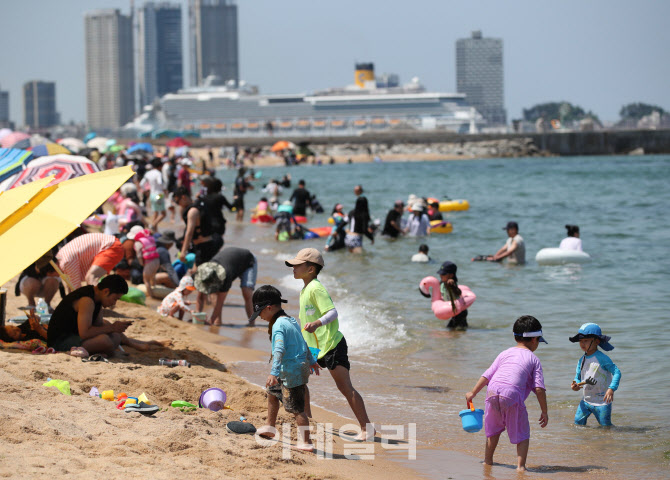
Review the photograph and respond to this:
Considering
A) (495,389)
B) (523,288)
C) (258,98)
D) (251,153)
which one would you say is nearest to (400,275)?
(523,288)

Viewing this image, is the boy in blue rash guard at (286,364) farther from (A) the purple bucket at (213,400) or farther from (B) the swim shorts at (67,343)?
(B) the swim shorts at (67,343)

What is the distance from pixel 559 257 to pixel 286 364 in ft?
33.7

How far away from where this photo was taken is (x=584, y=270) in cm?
1431

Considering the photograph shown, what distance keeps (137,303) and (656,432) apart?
5.65 metres

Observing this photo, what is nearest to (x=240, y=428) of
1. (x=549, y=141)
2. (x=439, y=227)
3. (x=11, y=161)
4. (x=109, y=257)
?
(x=109, y=257)

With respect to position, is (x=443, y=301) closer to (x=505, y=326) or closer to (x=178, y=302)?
(x=505, y=326)

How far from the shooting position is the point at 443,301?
32.0 ft

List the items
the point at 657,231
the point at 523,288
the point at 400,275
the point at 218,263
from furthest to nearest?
the point at 657,231
the point at 400,275
the point at 523,288
the point at 218,263

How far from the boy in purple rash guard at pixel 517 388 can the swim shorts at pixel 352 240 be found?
10786 millimetres

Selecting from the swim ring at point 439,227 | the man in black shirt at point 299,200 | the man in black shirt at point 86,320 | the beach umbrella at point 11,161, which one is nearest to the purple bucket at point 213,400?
the man in black shirt at point 86,320

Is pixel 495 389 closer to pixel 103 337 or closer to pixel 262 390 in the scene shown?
pixel 262 390

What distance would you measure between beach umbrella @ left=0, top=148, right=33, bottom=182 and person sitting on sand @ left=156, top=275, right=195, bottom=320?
4.12m

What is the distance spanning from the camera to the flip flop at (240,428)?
541 centimetres

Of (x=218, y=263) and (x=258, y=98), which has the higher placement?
(x=258, y=98)
